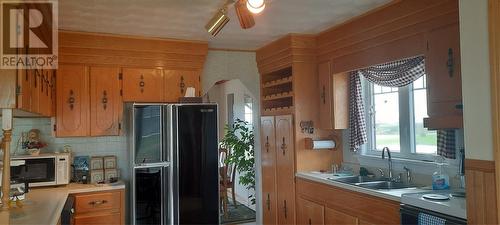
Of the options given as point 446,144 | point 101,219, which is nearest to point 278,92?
point 446,144

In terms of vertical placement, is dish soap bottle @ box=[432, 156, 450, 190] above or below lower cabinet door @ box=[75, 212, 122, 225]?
above

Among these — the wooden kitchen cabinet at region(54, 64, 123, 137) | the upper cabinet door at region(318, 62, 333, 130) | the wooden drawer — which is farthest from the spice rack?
the wooden drawer

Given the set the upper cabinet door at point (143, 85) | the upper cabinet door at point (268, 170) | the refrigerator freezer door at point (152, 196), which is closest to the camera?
the refrigerator freezer door at point (152, 196)

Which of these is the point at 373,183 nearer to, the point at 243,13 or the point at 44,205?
the point at 243,13

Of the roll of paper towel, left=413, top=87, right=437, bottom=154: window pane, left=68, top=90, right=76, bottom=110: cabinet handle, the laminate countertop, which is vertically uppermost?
the roll of paper towel

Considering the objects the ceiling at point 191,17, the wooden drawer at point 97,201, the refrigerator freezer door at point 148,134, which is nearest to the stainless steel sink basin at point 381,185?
the ceiling at point 191,17

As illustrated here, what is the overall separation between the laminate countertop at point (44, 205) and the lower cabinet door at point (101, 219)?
0.24 m

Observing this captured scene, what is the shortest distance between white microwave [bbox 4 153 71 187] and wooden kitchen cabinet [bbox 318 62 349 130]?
253cm

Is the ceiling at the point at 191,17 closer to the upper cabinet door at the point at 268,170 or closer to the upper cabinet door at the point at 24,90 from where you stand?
the upper cabinet door at the point at 24,90

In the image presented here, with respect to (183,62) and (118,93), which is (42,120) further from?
(183,62)

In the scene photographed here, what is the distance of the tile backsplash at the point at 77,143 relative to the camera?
3648 millimetres

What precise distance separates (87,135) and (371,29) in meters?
2.85

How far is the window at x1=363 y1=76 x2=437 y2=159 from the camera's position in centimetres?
308

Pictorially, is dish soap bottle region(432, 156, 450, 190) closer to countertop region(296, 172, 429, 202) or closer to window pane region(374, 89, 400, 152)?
countertop region(296, 172, 429, 202)
